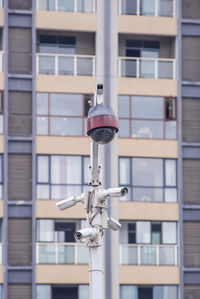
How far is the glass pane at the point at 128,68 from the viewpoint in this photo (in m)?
47.8

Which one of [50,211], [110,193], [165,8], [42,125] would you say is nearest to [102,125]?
[110,193]

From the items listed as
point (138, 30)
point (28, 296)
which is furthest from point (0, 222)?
point (138, 30)

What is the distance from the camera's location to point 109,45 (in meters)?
47.4

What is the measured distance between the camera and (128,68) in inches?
1887

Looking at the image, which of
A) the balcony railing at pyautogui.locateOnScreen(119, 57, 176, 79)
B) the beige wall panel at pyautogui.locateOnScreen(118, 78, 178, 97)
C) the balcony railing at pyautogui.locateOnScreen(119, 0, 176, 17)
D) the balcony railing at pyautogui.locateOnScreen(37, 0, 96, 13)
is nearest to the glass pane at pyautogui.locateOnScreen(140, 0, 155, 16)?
the balcony railing at pyautogui.locateOnScreen(119, 0, 176, 17)

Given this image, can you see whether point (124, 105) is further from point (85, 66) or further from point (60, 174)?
point (60, 174)

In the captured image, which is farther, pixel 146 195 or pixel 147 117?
pixel 147 117

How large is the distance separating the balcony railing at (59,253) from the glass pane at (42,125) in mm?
4797

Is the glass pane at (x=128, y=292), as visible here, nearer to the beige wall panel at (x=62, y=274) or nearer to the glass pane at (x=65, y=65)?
the beige wall panel at (x=62, y=274)

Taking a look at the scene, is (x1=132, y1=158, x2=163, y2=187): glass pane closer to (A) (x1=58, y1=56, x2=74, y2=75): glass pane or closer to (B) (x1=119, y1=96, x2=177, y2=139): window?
(B) (x1=119, y1=96, x2=177, y2=139): window

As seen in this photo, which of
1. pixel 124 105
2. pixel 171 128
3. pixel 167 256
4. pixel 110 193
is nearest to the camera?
pixel 110 193

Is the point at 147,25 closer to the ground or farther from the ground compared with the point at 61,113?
farther from the ground

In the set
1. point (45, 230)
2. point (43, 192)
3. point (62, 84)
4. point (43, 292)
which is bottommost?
point (43, 292)

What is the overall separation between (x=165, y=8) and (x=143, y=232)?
10.2m
